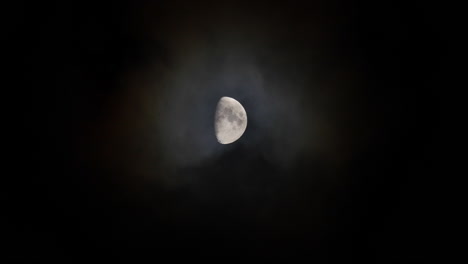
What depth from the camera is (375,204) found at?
4383 mm

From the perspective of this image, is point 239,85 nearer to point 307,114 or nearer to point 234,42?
point 234,42

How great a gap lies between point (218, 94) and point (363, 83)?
5.96 ft

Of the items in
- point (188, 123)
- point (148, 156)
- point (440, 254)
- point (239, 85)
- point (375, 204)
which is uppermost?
point (239, 85)

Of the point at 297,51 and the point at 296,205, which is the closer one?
the point at 297,51

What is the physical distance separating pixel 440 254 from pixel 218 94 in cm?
350

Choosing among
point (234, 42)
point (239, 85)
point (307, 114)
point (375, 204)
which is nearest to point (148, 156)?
point (239, 85)

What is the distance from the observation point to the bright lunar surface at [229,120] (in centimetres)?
413

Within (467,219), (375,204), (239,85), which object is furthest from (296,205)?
(467,219)

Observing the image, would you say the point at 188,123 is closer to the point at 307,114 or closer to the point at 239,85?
the point at 239,85

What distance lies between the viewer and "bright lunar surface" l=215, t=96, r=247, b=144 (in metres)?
4.13

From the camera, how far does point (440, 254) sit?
407 cm

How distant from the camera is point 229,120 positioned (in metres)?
4.16

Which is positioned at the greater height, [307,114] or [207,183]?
[307,114]

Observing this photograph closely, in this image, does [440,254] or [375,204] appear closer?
[440,254]
